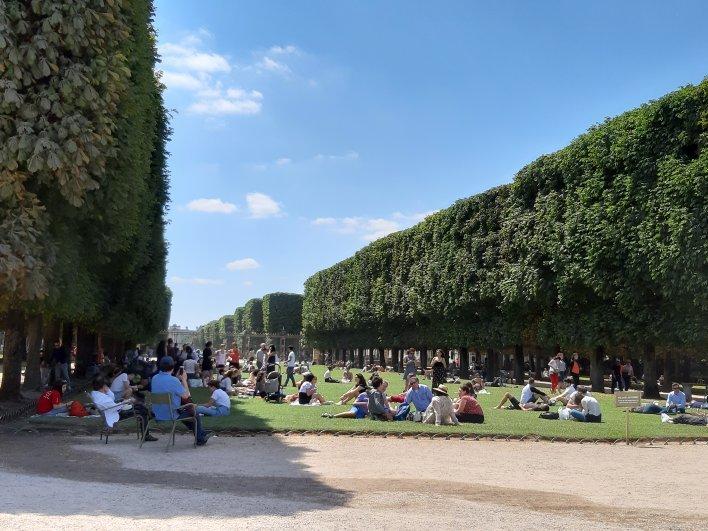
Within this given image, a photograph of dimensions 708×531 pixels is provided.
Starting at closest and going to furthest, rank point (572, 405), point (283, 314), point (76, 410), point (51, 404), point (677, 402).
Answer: point (76, 410) < point (51, 404) < point (572, 405) < point (677, 402) < point (283, 314)

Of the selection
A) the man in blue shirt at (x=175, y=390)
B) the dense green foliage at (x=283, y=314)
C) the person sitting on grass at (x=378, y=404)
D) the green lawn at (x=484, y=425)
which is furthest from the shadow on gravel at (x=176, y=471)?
the dense green foliage at (x=283, y=314)

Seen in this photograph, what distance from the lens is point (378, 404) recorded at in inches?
748

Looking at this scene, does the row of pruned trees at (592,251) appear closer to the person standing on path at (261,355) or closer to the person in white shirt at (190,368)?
the person standing on path at (261,355)

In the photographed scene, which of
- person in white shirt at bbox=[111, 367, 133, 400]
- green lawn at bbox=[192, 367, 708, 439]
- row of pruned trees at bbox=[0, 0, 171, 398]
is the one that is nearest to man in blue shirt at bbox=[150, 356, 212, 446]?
green lawn at bbox=[192, 367, 708, 439]

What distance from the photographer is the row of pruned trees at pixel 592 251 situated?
84.6ft

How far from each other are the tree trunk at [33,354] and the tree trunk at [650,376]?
22394 millimetres

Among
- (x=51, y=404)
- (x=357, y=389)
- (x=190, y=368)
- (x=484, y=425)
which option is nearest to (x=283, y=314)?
(x=190, y=368)

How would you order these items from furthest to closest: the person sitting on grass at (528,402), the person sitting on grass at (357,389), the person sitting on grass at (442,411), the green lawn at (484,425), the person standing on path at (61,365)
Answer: the person standing on path at (61,365) < the person sitting on grass at (528,402) < the person sitting on grass at (357,389) < the person sitting on grass at (442,411) < the green lawn at (484,425)

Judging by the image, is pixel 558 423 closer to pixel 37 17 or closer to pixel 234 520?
pixel 234 520

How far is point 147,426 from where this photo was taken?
45.6 ft

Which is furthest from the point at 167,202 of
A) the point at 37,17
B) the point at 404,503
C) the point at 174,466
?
the point at 404,503

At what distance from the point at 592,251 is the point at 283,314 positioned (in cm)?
8228

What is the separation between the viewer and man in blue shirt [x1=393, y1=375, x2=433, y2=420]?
1895 cm

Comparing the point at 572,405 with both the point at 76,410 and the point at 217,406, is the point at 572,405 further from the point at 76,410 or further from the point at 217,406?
the point at 76,410
